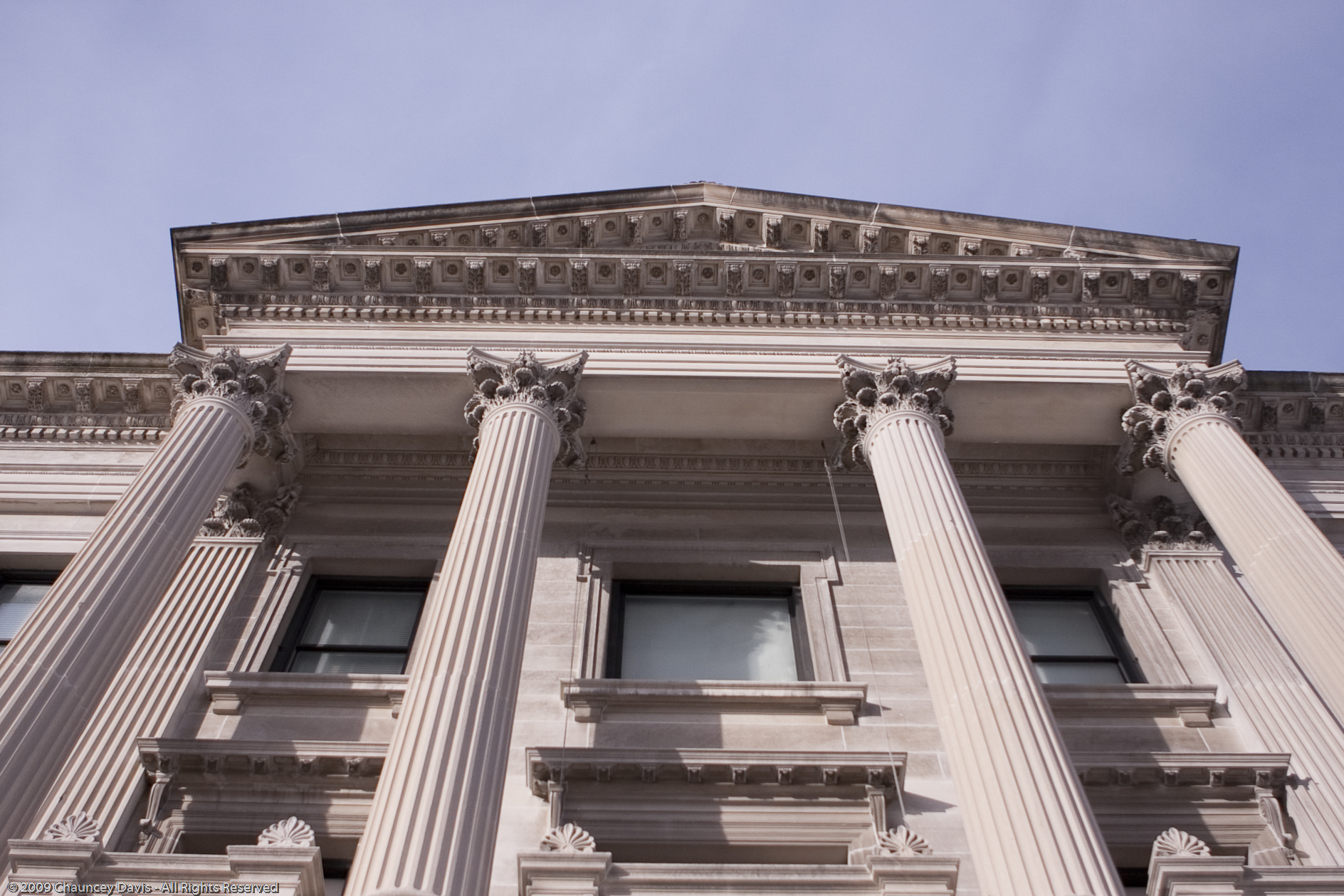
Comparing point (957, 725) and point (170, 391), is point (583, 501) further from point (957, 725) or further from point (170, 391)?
point (957, 725)

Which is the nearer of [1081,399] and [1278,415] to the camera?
[1081,399]

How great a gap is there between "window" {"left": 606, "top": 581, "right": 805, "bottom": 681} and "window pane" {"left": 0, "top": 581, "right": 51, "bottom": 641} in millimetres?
8789

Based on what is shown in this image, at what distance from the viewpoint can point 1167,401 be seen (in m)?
16.5

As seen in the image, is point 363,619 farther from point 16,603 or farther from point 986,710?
point 986,710

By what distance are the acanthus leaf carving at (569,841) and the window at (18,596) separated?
32.1ft

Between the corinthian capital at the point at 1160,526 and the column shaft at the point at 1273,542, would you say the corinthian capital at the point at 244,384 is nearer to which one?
the column shaft at the point at 1273,542

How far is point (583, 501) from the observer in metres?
18.5

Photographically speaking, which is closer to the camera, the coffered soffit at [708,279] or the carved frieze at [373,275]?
the coffered soffit at [708,279]

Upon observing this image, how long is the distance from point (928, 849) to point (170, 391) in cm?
1475

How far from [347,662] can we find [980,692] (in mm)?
9220

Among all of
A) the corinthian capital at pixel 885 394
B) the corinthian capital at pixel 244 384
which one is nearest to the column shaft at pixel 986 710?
the corinthian capital at pixel 885 394

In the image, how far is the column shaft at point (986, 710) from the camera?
934cm

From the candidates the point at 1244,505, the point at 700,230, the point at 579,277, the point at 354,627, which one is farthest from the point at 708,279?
the point at 1244,505

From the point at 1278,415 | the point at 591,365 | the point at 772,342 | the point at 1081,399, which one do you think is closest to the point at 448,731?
Answer: the point at 591,365
